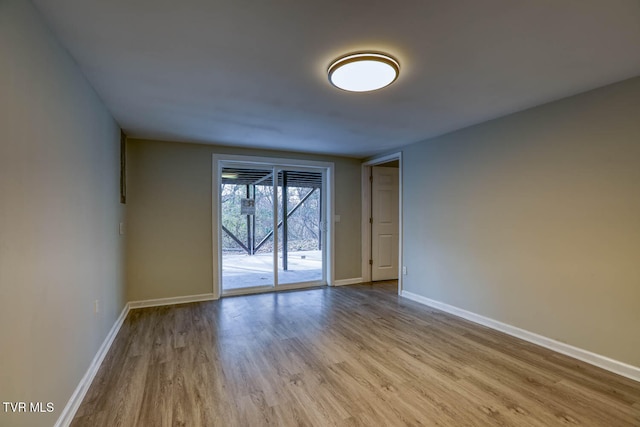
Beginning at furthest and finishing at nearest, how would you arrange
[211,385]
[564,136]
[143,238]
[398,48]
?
1. [143,238]
2. [564,136]
3. [211,385]
4. [398,48]

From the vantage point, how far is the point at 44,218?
1.48 meters

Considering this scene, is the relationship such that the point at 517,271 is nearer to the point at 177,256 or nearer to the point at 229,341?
the point at 229,341

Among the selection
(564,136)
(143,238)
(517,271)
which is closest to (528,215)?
(517,271)

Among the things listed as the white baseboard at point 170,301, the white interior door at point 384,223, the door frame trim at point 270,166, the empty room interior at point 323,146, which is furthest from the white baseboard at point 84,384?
the white interior door at point 384,223

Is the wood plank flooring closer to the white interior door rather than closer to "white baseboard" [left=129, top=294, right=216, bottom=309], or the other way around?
"white baseboard" [left=129, top=294, right=216, bottom=309]

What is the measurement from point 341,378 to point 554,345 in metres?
1.99

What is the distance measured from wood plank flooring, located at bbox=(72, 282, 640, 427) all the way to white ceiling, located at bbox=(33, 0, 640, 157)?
2.22 m

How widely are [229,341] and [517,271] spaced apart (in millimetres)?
2917

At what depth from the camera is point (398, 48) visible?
5.82ft

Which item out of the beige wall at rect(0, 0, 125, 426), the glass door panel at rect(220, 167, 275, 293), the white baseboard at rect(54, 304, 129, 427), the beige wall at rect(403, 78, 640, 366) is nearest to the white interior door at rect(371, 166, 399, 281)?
the beige wall at rect(403, 78, 640, 366)

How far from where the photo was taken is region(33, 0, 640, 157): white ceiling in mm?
1454

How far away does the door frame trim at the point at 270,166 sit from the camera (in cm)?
421

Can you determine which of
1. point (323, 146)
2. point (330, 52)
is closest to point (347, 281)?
point (323, 146)

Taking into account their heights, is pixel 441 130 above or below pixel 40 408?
above
